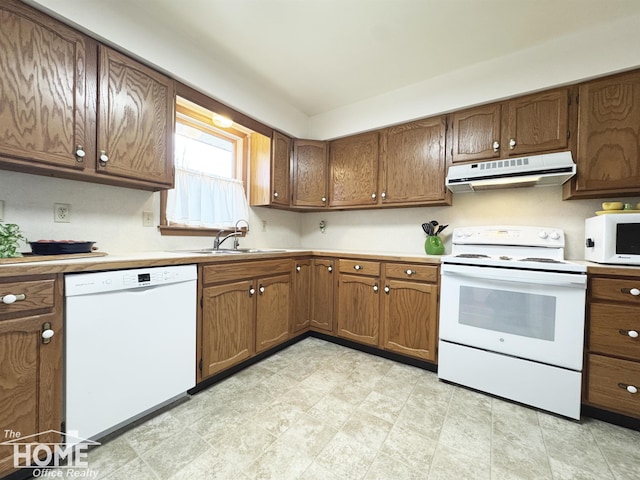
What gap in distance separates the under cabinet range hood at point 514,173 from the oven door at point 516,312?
71 cm

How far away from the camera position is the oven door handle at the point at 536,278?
1.56 meters

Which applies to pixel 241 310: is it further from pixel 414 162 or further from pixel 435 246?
pixel 414 162

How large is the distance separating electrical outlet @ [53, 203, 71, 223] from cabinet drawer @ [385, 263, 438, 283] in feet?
7.29

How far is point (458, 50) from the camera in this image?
2010 millimetres

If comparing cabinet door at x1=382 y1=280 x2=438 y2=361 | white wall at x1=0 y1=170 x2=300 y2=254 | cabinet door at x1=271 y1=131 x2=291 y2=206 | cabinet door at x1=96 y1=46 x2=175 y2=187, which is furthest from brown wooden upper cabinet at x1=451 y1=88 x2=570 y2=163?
white wall at x1=0 y1=170 x2=300 y2=254

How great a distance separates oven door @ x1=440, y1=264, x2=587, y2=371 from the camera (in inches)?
62.4

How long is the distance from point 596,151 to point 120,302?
3.00 metres

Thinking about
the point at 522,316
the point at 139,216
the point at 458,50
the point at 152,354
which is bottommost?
the point at 152,354

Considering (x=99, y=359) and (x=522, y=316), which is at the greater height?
(x=522, y=316)

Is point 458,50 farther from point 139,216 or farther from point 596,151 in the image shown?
point 139,216

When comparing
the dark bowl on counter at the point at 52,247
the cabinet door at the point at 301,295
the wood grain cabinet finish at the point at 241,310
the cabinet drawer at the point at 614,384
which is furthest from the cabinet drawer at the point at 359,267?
the dark bowl on counter at the point at 52,247

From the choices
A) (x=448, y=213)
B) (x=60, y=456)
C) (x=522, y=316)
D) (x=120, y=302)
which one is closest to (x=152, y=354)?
(x=120, y=302)

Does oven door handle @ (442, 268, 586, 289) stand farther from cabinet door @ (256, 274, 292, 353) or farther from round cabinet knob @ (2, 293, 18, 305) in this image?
round cabinet knob @ (2, 293, 18, 305)

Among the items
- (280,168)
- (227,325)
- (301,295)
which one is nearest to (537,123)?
(280,168)
